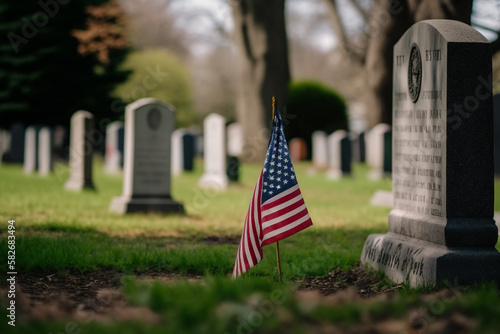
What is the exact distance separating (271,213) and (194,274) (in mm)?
1382

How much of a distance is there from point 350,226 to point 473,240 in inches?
182

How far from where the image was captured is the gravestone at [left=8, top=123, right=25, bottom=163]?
24891 mm

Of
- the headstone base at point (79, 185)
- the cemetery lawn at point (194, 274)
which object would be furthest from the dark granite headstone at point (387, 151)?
the headstone base at point (79, 185)

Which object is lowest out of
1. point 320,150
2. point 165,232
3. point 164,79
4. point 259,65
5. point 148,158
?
point 165,232

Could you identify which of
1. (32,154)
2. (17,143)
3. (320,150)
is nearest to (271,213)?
(32,154)

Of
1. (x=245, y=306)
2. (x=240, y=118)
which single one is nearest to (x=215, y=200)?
(x=245, y=306)

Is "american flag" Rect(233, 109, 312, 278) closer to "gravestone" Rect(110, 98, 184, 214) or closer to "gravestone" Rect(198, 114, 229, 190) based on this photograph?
"gravestone" Rect(110, 98, 184, 214)

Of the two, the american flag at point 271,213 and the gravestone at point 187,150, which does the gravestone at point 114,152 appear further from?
the american flag at point 271,213

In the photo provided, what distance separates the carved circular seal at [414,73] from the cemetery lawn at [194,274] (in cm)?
174

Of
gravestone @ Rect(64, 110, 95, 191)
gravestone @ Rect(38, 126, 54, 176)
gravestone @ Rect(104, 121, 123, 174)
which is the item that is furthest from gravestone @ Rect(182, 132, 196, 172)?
gravestone @ Rect(64, 110, 95, 191)

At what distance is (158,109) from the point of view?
11.8 metres

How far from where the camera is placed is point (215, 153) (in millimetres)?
18000

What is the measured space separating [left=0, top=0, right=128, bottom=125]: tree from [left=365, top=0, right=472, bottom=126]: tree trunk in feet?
41.5

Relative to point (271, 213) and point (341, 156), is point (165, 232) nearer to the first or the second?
point (271, 213)
